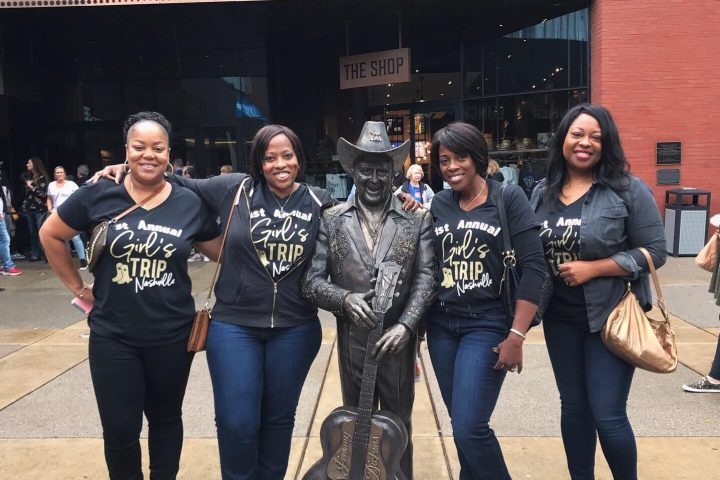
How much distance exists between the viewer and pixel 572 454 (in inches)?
103

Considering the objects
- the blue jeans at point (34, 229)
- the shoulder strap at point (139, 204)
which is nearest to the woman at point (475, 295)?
the shoulder strap at point (139, 204)

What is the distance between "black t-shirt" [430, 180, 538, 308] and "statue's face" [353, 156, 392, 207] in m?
0.33

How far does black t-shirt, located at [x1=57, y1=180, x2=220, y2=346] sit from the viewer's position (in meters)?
2.38

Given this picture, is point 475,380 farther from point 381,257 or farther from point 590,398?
point 381,257

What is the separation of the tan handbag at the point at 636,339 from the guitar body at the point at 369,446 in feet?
3.08

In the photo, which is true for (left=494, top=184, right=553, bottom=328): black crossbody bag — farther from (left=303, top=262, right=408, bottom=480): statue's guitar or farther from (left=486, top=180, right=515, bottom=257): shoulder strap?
(left=303, top=262, right=408, bottom=480): statue's guitar

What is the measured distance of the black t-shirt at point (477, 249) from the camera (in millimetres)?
2395

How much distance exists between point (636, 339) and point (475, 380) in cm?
67

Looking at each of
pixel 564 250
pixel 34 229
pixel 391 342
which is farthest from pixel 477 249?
pixel 34 229

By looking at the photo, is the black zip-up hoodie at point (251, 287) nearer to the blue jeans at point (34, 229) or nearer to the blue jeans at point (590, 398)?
Answer: the blue jeans at point (590, 398)

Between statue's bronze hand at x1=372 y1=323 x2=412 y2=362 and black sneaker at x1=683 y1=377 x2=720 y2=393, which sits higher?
statue's bronze hand at x1=372 y1=323 x2=412 y2=362

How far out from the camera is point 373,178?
255 centimetres

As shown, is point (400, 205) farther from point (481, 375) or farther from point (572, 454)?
point (572, 454)

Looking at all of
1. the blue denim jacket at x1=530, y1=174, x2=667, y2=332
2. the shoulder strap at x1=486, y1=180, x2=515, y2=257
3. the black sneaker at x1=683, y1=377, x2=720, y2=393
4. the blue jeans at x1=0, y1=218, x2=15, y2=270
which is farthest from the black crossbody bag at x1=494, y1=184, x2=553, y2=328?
the blue jeans at x1=0, y1=218, x2=15, y2=270
